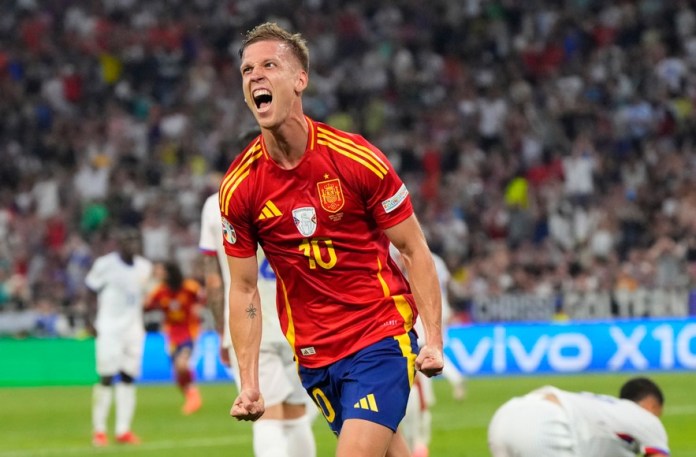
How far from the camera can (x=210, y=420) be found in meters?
16.4

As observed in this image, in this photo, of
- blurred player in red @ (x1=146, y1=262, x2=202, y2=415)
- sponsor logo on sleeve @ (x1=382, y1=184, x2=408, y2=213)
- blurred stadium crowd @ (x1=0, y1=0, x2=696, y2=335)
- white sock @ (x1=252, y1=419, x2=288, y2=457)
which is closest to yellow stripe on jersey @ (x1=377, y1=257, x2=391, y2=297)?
sponsor logo on sleeve @ (x1=382, y1=184, x2=408, y2=213)

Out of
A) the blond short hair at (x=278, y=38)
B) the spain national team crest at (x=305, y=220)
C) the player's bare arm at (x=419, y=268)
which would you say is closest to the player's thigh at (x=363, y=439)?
the player's bare arm at (x=419, y=268)

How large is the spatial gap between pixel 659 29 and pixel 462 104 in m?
4.20

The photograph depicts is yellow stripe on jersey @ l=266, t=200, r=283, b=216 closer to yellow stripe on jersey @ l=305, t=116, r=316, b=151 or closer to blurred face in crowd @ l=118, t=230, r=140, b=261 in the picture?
yellow stripe on jersey @ l=305, t=116, r=316, b=151

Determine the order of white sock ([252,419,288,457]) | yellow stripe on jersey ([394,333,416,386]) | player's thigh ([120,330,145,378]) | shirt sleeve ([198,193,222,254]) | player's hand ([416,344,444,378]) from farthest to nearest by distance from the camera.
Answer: player's thigh ([120,330,145,378]) < shirt sleeve ([198,193,222,254]) < white sock ([252,419,288,457]) < yellow stripe on jersey ([394,333,416,386]) < player's hand ([416,344,444,378])

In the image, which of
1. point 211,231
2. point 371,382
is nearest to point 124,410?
point 211,231

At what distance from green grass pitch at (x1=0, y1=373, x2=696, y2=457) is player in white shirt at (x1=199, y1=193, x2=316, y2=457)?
13.8ft

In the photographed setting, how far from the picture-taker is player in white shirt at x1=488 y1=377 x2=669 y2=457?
7301 millimetres

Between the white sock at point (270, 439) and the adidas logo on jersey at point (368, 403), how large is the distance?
179cm

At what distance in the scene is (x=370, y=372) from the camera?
6.24 meters

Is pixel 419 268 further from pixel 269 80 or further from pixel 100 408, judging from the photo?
pixel 100 408

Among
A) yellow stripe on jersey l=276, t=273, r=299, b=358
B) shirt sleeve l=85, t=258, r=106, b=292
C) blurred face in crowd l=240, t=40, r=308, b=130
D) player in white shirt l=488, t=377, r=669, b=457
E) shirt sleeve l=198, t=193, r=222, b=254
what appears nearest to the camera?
blurred face in crowd l=240, t=40, r=308, b=130

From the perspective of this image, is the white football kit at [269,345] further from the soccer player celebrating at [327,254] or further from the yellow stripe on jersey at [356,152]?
the yellow stripe on jersey at [356,152]

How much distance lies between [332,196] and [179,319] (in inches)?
504
